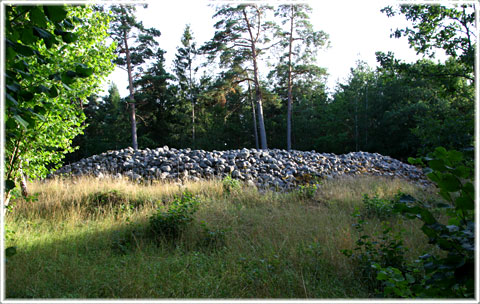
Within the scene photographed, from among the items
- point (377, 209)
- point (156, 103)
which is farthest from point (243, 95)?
point (377, 209)

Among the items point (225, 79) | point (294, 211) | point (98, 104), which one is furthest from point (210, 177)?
point (98, 104)

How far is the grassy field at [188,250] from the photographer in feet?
8.24

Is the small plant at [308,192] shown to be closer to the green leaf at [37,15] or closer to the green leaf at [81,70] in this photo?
the green leaf at [81,70]

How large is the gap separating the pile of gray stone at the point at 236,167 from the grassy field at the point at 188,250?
8.90 feet

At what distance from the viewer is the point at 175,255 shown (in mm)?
3344

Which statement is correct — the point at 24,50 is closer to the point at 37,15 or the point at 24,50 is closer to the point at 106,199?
the point at 37,15

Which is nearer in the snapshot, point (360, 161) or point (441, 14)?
point (441, 14)

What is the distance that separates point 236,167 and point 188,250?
5767mm

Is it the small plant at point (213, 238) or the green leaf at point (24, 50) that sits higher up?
the green leaf at point (24, 50)

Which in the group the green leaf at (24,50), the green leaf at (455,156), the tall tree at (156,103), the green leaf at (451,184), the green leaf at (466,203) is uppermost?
the tall tree at (156,103)

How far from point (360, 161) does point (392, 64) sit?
6.68 meters

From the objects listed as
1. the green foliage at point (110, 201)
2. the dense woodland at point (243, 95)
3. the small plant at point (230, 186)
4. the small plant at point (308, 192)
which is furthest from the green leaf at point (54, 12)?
the small plant at point (308, 192)

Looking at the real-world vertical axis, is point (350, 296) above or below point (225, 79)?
below

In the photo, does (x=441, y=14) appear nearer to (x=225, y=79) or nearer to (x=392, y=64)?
(x=392, y=64)
